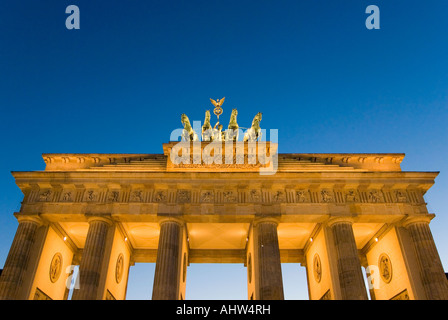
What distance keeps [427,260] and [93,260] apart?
71.0 ft

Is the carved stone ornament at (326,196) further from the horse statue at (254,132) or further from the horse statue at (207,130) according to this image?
the horse statue at (207,130)

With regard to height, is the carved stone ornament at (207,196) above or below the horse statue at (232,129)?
below

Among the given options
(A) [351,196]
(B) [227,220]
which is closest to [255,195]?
(B) [227,220]

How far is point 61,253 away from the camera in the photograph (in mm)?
28031

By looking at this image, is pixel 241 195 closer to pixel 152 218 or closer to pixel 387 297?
pixel 152 218

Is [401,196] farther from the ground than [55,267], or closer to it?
farther from the ground

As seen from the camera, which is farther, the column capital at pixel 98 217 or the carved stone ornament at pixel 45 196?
the carved stone ornament at pixel 45 196

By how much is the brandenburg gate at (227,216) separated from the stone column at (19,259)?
6 centimetres

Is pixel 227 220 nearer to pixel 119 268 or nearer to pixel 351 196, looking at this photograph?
pixel 351 196

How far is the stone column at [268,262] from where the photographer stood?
22.0 meters

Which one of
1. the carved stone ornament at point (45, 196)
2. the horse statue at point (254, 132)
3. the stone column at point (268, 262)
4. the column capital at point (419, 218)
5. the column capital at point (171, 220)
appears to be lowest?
the stone column at point (268, 262)

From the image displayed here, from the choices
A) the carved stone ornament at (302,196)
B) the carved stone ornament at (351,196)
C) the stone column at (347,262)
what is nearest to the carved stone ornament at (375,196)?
the carved stone ornament at (351,196)

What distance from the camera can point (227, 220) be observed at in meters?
25.2

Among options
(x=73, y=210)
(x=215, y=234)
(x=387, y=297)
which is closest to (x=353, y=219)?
(x=387, y=297)
